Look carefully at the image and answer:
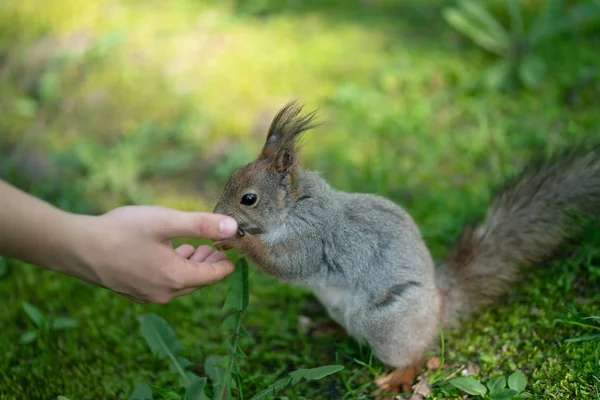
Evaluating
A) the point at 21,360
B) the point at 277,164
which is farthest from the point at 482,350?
the point at 21,360

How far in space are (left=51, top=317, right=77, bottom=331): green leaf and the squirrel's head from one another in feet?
2.81

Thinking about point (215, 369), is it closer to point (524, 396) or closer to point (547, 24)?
point (524, 396)

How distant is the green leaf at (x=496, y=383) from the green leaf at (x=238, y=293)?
85 cm

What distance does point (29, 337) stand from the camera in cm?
226

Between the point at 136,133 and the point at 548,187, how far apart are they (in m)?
2.31

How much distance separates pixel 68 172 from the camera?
3.26m

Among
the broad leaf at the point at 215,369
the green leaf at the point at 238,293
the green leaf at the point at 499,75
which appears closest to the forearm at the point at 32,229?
the green leaf at the point at 238,293

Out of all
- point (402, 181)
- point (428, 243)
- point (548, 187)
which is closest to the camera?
point (548, 187)

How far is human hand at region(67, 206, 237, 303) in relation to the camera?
1.57 m

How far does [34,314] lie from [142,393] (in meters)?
0.68

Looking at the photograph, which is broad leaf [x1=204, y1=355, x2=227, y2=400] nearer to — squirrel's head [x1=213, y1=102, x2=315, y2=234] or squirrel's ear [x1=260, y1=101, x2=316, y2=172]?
squirrel's head [x1=213, y1=102, x2=315, y2=234]

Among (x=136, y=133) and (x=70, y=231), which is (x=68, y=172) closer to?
(x=136, y=133)

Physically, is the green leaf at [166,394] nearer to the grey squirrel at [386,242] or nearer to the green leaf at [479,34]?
the grey squirrel at [386,242]

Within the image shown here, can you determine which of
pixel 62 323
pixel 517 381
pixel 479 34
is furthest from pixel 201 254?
pixel 479 34
